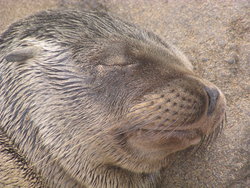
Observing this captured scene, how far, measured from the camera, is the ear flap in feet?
11.2

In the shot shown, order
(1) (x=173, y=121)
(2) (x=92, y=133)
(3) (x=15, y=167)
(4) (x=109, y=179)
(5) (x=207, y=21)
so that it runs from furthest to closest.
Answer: (5) (x=207, y=21), (3) (x=15, y=167), (4) (x=109, y=179), (2) (x=92, y=133), (1) (x=173, y=121)

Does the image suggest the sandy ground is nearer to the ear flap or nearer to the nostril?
the nostril

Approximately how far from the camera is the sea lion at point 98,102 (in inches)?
114

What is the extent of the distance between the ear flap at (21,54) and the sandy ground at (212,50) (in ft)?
5.70

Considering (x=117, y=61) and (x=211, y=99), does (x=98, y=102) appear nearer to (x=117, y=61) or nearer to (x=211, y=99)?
(x=117, y=61)

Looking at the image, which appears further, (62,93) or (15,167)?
(15,167)

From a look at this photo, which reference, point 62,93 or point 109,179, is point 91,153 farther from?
point 62,93

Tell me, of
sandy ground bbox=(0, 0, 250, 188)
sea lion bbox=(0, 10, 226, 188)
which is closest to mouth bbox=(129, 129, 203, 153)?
sea lion bbox=(0, 10, 226, 188)

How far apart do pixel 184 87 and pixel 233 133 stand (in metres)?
1.23

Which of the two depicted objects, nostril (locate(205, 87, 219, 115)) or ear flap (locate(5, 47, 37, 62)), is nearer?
nostril (locate(205, 87, 219, 115))

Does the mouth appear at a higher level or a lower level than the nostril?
lower

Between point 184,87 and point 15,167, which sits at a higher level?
point 184,87

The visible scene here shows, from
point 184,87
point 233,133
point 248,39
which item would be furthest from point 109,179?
point 248,39

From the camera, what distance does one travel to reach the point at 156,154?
10.3 feet
